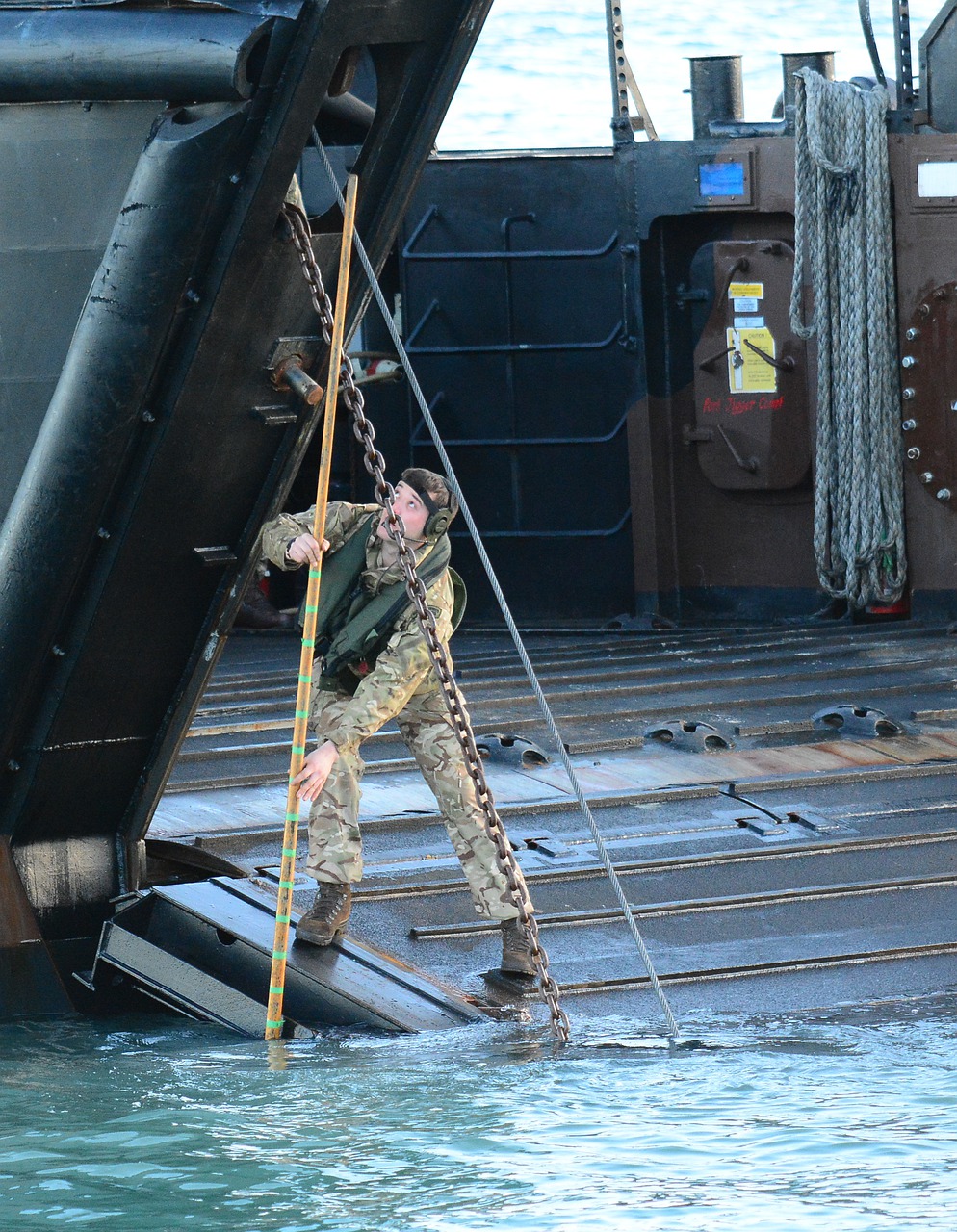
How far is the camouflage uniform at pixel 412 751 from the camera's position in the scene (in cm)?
489

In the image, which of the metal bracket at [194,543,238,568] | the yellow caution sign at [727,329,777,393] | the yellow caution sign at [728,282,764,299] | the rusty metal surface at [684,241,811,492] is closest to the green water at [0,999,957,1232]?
the metal bracket at [194,543,238,568]

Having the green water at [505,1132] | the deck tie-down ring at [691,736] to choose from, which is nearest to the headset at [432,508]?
the green water at [505,1132]

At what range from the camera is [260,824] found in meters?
6.25

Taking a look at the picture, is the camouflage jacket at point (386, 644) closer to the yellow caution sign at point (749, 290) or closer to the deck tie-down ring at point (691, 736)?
the deck tie-down ring at point (691, 736)

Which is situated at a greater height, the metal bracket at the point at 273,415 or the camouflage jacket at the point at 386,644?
the metal bracket at the point at 273,415

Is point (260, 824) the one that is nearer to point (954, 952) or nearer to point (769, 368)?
point (954, 952)

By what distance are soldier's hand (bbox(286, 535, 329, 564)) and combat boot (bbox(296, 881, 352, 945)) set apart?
93cm

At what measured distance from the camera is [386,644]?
491 cm

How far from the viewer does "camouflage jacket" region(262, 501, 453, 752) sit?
4.77 metres

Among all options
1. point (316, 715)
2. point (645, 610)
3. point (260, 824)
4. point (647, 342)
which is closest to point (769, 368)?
point (647, 342)

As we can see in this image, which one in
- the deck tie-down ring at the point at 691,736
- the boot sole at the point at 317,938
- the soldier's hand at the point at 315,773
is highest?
the soldier's hand at the point at 315,773

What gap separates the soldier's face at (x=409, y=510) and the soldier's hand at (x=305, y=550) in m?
0.22

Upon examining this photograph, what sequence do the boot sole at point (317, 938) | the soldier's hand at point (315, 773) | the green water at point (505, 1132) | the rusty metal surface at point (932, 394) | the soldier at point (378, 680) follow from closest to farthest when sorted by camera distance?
the green water at point (505, 1132)
the soldier's hand at point (315, 773)
the soldier at point (378, 680)
the boot sole at point (317, 938)
the rusty metal surface at point (932, 394)

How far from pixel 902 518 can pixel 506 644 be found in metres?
2.15
